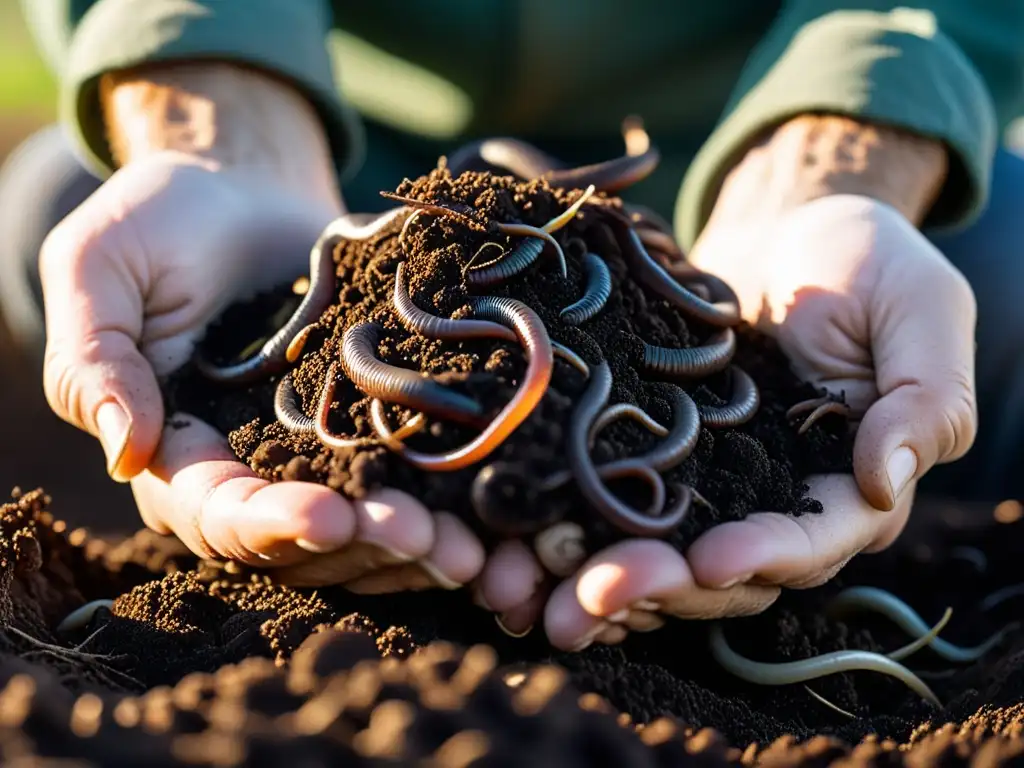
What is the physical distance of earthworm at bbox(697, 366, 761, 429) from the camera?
8.32 feet

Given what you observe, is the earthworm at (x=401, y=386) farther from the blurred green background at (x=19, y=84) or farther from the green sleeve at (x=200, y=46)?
the blurred green background at (x=19, y=84)

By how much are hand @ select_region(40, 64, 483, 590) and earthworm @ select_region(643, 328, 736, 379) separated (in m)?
0.70

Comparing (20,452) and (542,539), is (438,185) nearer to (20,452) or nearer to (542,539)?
(542,539)

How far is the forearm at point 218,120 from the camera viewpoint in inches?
143

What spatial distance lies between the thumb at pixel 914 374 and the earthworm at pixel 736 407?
0.28 metres

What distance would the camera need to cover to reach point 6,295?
593 centimetres

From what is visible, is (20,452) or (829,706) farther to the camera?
(20,452)

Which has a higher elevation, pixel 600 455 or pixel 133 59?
pixel 133 59

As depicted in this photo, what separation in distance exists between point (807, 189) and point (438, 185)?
5.02 feet

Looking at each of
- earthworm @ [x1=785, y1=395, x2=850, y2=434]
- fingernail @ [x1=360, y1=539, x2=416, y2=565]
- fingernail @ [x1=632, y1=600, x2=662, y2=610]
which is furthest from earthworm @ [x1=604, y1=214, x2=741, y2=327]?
fingernail @ [x1=360, y1=539, x2=416, y2=565]

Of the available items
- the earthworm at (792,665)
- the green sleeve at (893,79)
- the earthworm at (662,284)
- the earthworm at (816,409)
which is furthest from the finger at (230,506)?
the green sleeve at (893,79)

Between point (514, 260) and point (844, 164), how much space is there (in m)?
1.74

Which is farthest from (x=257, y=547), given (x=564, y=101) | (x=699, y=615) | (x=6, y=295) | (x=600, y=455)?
(x=6, y=295)

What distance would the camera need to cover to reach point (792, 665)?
2.52 m
